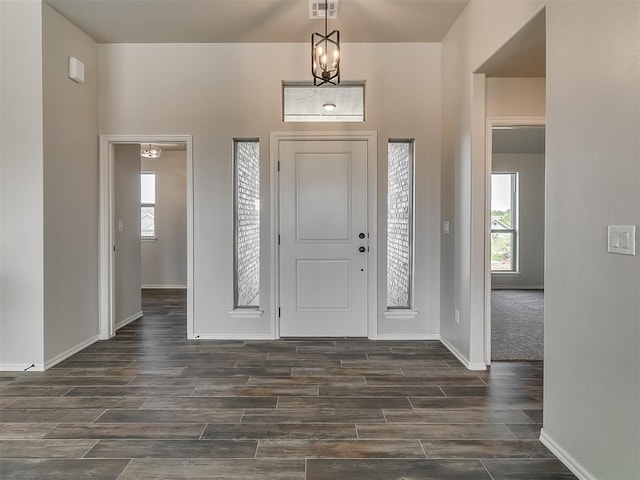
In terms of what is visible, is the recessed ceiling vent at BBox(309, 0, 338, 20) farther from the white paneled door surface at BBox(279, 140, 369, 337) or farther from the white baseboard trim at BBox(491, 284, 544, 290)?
the white baseboard trim at BBox(491, 284, 544, 290)

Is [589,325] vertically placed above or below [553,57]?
below

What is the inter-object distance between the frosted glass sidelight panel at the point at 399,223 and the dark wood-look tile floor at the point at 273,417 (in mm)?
666

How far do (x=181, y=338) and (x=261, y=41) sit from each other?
315cm

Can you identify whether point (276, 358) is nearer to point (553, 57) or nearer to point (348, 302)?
point (348, 302)

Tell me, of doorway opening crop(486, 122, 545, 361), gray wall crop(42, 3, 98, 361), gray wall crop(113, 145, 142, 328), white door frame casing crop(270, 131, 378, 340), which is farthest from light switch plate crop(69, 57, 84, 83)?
doorway opening crop(486, 122, 545, 361)

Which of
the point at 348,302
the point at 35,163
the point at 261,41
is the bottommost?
the point at 348,302

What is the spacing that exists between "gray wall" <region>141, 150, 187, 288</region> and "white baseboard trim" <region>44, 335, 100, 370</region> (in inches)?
126

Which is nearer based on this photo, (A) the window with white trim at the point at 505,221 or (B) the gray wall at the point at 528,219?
(B) the gray wall at the point at 528,219

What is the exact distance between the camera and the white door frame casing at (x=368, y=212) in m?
3.92

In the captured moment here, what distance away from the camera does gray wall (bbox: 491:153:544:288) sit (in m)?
7.45

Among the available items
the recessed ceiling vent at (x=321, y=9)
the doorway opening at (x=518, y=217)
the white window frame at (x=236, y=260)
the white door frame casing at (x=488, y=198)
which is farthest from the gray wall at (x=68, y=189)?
the doorway opening at (x=518, y=217)

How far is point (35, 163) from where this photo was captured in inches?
124

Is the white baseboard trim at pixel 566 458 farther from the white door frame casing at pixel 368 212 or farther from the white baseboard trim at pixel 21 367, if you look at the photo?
the white baseboard trim at pixel 21 367

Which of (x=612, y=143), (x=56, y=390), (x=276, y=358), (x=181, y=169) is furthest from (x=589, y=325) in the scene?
(x=181, y=169)
